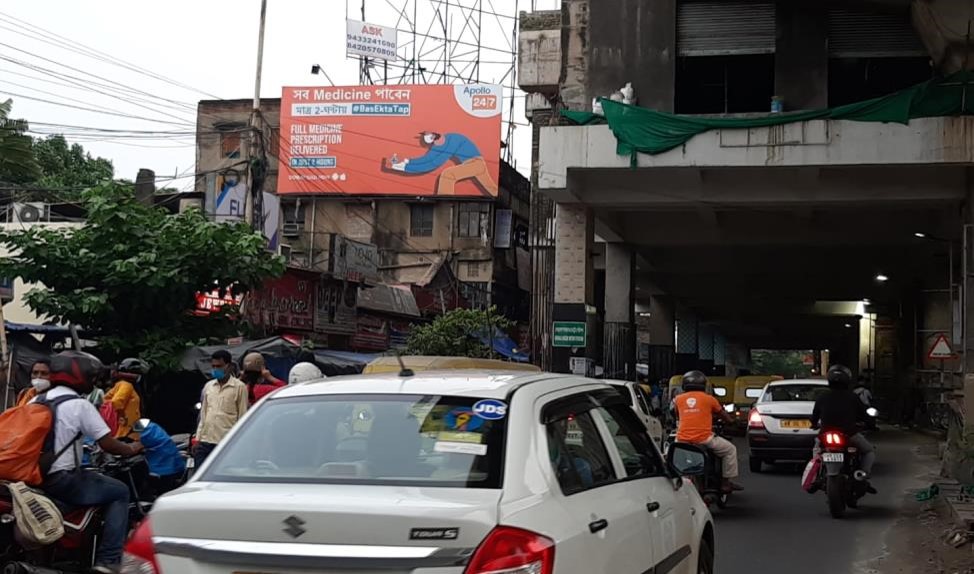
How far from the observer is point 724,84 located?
27188 mm

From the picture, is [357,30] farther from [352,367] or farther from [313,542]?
[313,542]

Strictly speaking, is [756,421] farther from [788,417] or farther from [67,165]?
[67,165]

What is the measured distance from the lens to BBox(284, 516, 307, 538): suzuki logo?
3760 millimetres

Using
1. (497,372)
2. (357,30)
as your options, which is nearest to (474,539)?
(497,372)

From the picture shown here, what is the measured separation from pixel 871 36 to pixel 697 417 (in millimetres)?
14830

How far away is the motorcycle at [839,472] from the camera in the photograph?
12094 mm

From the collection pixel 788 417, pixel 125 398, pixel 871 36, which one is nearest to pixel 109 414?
pixel 125 398

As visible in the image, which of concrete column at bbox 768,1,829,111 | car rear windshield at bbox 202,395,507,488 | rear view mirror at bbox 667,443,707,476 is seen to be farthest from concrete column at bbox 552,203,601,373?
car rear windshield at bbox 202,395,507,488

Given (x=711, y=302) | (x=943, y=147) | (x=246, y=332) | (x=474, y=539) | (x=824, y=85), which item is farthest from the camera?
(x=711, y=302)

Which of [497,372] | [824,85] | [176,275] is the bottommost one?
Answer: [497,372]

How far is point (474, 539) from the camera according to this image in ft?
12.1

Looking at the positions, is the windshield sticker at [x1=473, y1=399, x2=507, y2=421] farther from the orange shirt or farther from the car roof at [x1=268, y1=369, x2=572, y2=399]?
the orange shirt

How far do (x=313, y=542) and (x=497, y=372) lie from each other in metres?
1.79

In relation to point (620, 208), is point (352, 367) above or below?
below
